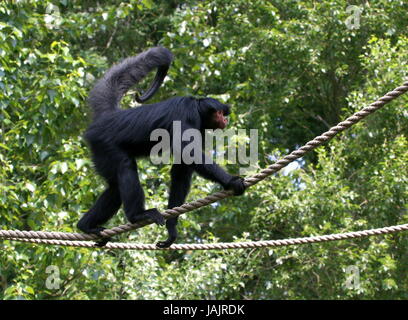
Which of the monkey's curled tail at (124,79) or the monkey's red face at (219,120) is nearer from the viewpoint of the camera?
the monkey's red face at (219,120)

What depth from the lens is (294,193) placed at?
40.9 ft

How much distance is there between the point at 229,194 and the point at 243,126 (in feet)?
24.1

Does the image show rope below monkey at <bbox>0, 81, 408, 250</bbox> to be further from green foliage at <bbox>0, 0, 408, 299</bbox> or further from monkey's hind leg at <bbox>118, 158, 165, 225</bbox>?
green foliage at <bbox>0, 0, 408, 299</bbox>

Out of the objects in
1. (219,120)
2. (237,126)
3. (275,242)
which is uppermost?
(237,126)

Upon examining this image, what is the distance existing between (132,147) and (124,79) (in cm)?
108

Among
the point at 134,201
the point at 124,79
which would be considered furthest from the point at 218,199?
the point at 124,79

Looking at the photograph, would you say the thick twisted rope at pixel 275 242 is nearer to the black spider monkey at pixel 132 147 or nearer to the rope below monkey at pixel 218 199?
the rope below monkey at pixel 218 199

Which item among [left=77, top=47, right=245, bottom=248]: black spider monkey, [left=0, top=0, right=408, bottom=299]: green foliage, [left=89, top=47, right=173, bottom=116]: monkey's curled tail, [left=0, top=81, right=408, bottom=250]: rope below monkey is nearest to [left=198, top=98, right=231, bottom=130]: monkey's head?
[left=77, top=47, right=245, bottom=248]: black spider monkey

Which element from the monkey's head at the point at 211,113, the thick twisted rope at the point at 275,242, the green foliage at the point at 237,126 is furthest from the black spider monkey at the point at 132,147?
the green foliage at the point at 237,126

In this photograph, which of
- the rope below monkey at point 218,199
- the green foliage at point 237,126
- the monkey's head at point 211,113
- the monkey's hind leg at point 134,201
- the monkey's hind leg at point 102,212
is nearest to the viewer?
the rope below monkey at point 218,199

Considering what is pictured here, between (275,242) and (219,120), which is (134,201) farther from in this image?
(275,242)

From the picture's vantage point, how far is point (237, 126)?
42.1 ft

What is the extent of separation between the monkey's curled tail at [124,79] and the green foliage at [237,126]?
2.20 meters

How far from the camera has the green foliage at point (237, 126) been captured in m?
9.78
